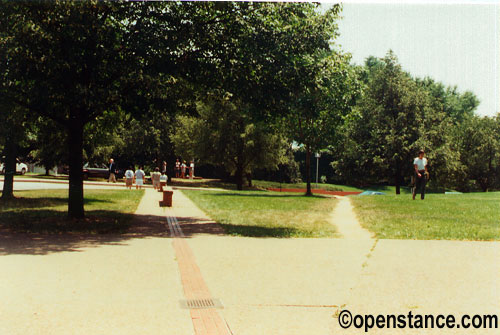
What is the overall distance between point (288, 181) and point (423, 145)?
59.8 ft

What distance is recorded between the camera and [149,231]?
12.2 m

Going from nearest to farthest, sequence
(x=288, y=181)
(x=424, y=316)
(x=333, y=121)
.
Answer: (x=424, y=316) → (x=333, y=121) → (x=288, y=181)

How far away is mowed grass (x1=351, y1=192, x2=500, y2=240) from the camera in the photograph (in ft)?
38.2

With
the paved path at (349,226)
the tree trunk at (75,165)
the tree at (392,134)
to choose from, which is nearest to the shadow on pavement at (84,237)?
the tree trunk at (75,165)

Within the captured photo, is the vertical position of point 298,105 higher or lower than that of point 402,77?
lower

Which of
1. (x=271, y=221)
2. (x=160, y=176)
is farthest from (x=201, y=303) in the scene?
(x=160, y=176)

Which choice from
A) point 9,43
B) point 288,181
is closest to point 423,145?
point 288,181

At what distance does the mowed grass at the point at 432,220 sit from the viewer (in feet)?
38.2

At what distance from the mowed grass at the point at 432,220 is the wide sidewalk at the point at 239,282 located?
123 cm

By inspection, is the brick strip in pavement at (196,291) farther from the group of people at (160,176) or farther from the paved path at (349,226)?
the group of people at (160,176)

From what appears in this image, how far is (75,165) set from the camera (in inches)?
533

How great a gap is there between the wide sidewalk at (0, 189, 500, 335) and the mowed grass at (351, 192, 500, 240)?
4.03ft

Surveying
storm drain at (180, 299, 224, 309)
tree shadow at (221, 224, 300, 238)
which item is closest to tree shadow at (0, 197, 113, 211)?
tree shadow at (221, 224, 300, 238)

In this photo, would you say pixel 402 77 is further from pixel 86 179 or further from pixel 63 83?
pixel 63 83
